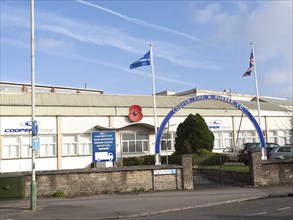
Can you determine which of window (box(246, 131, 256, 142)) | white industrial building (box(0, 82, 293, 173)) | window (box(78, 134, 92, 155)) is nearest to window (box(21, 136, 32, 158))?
white industrial building (box(0, 82, 293, 173))

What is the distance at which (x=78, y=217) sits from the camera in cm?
1295

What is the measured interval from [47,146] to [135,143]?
9.41 m

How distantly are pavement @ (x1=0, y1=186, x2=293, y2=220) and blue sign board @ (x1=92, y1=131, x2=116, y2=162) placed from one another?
10.5ft

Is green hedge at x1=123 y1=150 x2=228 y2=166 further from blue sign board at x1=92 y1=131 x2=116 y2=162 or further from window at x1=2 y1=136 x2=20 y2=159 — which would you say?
window at x1=2 y1=136 x2=20 y2=159

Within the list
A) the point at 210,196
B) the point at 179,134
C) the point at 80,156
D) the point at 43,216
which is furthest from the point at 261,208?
the point at 80,156

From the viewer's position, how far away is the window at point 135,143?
4175cm

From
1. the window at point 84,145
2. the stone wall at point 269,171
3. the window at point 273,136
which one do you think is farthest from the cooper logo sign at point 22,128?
the window at point 273,136

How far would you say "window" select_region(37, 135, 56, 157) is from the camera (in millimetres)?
37844

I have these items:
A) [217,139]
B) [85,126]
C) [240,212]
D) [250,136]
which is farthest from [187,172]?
[250,136]

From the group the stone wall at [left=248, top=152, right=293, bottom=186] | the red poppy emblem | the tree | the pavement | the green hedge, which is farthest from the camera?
the red poppy emblem

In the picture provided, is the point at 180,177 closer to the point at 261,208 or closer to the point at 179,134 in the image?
the point at 261,208

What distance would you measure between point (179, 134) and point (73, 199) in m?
19.4

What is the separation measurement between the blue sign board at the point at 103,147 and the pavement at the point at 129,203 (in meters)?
3.21

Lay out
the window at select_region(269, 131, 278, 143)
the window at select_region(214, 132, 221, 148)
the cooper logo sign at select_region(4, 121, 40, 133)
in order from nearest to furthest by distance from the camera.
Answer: the cooper logo sign at select_region(4, 121, 40, 133) → the window at select_region(214, 132, 221, 148) → the window at select_region(269, 131, 278, 143)
